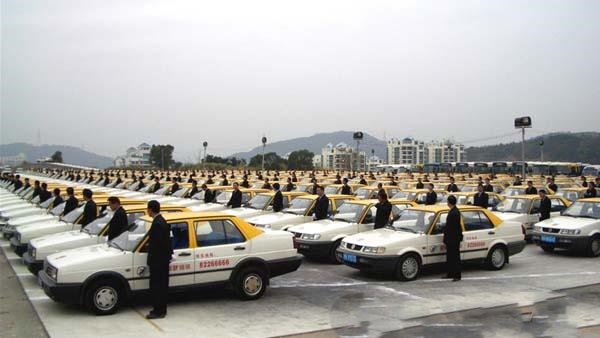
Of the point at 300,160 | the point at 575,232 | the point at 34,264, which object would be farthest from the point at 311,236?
the point at 300,160

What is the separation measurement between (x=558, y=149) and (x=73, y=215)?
455 feet

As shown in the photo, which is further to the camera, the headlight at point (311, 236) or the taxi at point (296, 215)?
the taxi at point (296, 215)

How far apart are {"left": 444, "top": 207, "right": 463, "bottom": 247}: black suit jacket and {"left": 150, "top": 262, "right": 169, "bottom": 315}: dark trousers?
5410 mm

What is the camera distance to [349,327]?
7387mm

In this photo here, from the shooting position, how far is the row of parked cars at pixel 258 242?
7898 mm

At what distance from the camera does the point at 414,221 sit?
11133mm

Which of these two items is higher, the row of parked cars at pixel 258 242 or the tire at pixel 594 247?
the row of parked cars at pixel 258 242

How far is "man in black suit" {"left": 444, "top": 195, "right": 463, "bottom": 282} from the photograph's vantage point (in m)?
10.4

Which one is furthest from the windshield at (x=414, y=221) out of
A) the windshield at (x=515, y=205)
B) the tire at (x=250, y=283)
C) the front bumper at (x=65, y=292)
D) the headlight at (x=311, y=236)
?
the front bumper at (x=65, y=292)

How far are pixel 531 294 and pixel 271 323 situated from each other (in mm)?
4672

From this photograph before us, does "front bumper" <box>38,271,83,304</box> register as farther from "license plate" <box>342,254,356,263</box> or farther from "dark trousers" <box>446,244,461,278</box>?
"dark trousers" <box>446,244,461,278</box>

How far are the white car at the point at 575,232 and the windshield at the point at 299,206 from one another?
19.1ft

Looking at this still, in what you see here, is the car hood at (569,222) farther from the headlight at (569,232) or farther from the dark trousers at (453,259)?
the dark trousers at (453,259)

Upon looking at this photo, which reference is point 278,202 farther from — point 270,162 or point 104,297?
point 270,162
